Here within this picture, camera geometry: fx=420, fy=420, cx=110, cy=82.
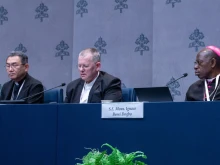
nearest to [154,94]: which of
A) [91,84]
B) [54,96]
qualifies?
[91,84]

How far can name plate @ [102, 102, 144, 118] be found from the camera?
203 centimetres

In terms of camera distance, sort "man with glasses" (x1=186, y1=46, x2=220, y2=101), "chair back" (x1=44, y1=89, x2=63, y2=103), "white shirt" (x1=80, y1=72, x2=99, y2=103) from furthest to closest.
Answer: "chair back" (x1=44, y1=89, x2=63, y2=103)
"white shirt" (x1=80, y1=72, x2=99, y2=103)
"man with glasses" (x1=186, y1=46, x2=220, y2=101)

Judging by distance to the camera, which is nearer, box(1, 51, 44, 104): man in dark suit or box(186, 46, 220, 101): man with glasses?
box(186, 46, 220, 101): man with glasses

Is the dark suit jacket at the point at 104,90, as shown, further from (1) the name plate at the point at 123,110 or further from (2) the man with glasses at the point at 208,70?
(1) the name plate at the point at 123,110

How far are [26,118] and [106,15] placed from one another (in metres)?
2.08

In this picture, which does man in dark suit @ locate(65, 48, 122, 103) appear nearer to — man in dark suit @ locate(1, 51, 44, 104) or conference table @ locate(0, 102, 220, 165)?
man in dark suit @ locate(1, 51, 44, 104)

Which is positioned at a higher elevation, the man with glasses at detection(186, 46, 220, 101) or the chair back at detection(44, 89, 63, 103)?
the man with glasses at detection(186, 46, 220, 101)

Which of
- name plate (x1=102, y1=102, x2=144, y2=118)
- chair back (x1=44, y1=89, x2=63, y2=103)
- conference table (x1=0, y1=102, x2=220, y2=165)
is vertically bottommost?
conference table (x1=0, y1=102, x2=220, y2=165)

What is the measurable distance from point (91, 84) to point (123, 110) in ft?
3.91

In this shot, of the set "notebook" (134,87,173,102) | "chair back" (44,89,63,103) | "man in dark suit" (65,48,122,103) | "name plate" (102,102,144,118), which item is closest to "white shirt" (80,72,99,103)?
"man in dark suit" (65,48,122,103)

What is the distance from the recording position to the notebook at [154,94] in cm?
244

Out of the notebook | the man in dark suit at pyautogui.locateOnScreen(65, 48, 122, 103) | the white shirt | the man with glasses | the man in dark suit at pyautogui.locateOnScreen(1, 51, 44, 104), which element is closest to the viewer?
the notebook

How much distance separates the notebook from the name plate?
42 centimetres

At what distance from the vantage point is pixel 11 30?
4.82m
